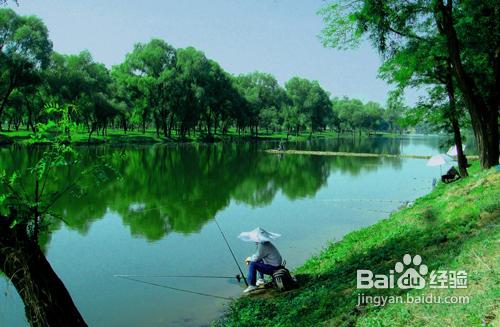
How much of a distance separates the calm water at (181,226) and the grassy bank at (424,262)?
1.88m

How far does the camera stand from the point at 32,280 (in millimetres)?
5977

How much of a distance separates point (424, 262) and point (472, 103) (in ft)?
28.5

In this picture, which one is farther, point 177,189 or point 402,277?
point 177,189

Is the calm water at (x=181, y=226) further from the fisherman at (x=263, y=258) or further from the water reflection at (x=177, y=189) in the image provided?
the fisherman at (x=263, y=258)

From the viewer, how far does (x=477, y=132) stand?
14.6m

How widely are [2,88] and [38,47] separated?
24.1 feet

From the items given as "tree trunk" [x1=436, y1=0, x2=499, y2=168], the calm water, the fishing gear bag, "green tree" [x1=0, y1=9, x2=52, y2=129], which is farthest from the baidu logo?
"green tree" [x1=0, y1=9, x2=52, y2=129]

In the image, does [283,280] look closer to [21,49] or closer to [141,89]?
[21,49]

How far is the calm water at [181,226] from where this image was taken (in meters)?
10.5

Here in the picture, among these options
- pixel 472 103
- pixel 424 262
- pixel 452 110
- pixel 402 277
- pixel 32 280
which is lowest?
pixel 402 277

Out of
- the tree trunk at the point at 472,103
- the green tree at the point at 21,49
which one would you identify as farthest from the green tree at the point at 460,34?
the green tree at the point at 21,49

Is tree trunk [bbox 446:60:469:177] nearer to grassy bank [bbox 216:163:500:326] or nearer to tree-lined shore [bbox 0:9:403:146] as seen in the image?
tree-lined shore [bbox 0:9:403:146]

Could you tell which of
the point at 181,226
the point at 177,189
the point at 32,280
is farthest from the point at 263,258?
the point at 177,189

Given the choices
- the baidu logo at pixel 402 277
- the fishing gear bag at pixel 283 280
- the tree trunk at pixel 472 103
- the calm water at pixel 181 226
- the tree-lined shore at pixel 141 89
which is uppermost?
the tree-lined shore at pixel 141 89
